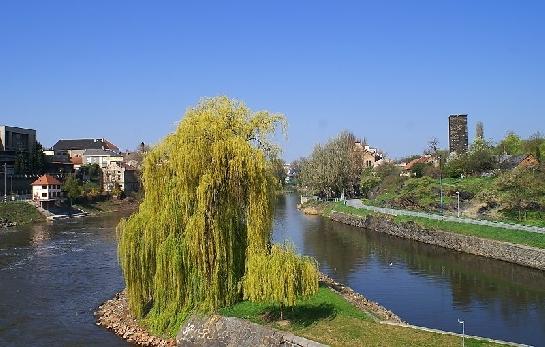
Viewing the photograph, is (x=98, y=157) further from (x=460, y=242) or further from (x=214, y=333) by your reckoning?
(x=214, y=333)

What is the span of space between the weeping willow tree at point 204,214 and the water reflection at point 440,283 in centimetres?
339

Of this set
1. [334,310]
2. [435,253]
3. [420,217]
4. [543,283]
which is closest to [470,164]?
[420,217]

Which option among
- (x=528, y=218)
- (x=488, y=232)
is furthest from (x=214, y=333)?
(x=528, y=218)

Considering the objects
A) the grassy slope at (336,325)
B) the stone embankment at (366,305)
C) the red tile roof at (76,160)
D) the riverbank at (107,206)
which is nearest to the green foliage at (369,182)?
the riverbank at (107,206)

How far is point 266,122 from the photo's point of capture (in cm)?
2328

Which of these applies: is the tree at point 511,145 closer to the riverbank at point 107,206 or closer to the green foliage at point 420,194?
the green foliage at point 420,194

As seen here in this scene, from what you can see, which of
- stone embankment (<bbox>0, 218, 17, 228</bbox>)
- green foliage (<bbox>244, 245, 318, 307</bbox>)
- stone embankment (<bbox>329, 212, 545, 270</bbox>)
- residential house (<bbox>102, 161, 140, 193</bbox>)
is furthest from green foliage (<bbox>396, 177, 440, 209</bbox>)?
residential house (<bbox>102, 161, 140, 193</bbox>)

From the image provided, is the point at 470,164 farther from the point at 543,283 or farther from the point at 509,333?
the point at 509,333

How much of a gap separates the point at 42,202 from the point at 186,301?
61393 mm

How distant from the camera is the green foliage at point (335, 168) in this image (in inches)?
3332

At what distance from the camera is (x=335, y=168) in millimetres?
84750

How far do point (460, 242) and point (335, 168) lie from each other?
41.3m

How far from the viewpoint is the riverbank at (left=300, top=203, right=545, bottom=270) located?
3712 centimetres

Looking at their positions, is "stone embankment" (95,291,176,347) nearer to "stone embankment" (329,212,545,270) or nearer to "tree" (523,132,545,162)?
"stone embankment" (329,212,545,270)
